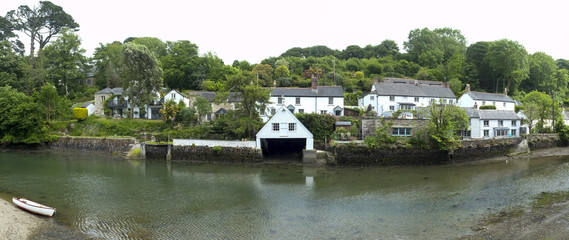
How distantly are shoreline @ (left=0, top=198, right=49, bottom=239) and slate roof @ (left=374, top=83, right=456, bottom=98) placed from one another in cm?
4032

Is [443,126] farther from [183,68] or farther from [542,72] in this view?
[542,72]

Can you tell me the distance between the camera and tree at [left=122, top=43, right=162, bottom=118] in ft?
133

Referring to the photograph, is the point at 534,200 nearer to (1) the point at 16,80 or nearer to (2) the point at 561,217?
(2) the point at 561,217

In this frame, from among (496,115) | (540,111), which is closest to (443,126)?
(496,115)

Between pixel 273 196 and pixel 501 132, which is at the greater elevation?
pixel 501 132

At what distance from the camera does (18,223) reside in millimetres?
15195

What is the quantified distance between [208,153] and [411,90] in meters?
32.1

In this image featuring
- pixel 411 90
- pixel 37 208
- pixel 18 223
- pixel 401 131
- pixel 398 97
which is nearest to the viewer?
pixel 18 223

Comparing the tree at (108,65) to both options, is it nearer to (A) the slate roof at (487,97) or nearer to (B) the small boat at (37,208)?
(B) the small boat at (37,208)

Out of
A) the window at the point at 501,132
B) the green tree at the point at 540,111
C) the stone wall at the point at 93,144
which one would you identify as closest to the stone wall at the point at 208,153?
the stone wall at the point at 93,144

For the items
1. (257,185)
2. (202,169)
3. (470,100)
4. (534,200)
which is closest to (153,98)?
(202,169)

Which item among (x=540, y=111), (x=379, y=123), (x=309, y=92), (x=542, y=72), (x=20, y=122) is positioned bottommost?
(x=20, y=122)

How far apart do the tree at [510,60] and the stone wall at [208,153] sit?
52201mm

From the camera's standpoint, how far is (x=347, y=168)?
98.3 feet
